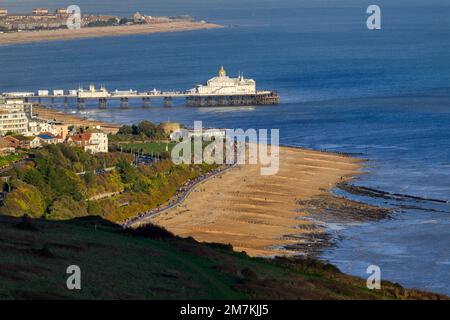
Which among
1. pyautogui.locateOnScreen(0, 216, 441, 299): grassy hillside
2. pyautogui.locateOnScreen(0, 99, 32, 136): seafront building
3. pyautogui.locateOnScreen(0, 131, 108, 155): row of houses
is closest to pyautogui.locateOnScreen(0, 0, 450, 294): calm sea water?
pyautogui.locateOnScreen(0, 216, 441, 299): grassy hillside

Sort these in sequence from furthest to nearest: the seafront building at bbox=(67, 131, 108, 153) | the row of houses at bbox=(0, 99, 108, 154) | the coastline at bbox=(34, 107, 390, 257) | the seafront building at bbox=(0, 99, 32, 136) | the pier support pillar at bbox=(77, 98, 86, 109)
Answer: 1. the pier support pillar at bbox=(77, 98, 86, 109)
2. the seafront building at bbox=(0, 99, 32, 136)
3. the row of houses at bbox=(0, 99, 108, 154)
4. the seafront building at bbox=(67, 131, 108, 153)
5. the coastline at bbox=(34, 107, 390, 257)

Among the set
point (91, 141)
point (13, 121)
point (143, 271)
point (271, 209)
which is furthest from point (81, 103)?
point (143, 271)

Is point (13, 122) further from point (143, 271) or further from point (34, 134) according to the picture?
point (143, 271)

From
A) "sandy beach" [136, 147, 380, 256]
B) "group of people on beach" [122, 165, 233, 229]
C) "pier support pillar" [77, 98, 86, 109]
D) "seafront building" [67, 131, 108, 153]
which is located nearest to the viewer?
"sandy beach" [136, 147, 380, 256]

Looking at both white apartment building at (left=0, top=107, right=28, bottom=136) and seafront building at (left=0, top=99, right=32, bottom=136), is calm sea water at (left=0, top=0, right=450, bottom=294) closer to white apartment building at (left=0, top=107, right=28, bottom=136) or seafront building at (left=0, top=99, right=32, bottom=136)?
seafront building at (left=0, top=99, right=32, bottom=136)

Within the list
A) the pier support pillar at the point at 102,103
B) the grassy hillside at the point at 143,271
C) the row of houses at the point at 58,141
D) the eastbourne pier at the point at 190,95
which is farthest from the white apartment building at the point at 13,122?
the grassy hillside at the point at 143,271

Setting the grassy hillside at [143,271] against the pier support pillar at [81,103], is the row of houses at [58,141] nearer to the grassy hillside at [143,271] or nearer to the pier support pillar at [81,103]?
the pier support pillar at [81,103]
